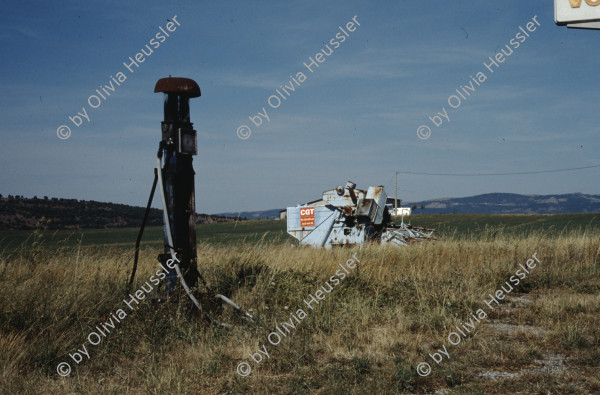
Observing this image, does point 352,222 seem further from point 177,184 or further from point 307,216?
point 177,184

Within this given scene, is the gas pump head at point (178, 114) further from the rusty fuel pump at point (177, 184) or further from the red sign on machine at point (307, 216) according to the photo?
the red sign on machine at point (307, 216)

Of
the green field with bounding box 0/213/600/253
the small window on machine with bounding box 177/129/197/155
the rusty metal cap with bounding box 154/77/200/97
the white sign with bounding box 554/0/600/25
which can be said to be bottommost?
the green field with bounding box 0/213/600/253

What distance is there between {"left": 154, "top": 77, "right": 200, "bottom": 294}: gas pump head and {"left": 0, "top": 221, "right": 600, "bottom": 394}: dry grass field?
1.84 feet

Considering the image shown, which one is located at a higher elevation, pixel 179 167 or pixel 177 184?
pixel 179 167

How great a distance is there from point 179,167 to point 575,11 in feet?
13.2

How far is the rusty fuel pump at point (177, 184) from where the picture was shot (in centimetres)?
501

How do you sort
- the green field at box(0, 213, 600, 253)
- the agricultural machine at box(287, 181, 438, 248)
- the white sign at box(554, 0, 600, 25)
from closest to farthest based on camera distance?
the white sign at box(554, 0, 600, 25) → the agricultural machine at box(287, 181, 438, 248) → the green field at box(0, 213, 600, 253)

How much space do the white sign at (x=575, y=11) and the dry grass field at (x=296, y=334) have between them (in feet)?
9.20

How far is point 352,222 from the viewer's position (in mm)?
12258

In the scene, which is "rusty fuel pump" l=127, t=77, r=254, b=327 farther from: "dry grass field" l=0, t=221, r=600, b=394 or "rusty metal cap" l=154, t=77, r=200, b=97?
"dry grass field" l=0, t=221, r=600, b=394

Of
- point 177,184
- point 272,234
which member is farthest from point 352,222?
point 272,234

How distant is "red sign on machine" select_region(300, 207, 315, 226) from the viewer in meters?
12.8

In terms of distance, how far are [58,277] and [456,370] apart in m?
4.55

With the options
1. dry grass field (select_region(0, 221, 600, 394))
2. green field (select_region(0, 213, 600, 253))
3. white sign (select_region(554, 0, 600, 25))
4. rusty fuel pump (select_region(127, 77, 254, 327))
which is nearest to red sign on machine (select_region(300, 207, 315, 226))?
green field (select_region(0, 213, 600, 253))
